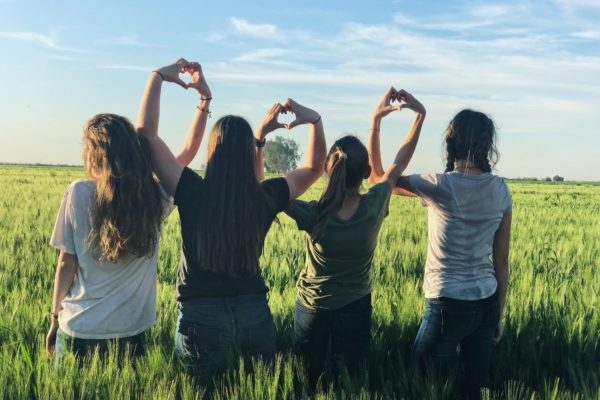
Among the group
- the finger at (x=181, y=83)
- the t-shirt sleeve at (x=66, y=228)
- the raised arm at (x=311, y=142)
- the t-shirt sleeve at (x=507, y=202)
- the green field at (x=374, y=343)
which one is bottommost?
the green field at (x=374, y=343)

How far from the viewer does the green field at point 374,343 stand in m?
2.24

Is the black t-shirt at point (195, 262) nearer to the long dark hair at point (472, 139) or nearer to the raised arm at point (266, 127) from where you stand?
the raised arm at point (266, 127)

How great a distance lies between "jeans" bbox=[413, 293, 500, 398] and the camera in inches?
103

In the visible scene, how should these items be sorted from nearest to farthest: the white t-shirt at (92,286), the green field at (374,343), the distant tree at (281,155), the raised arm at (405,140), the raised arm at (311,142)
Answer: the green field at (374,343), the white t-shirt at (92,286), the raised arm at (311,142), the raised arm at (405,140), the distant tree at (281,155)

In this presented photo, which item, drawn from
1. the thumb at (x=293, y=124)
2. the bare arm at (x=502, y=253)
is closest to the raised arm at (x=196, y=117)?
the thumb at (x=293, y=124)

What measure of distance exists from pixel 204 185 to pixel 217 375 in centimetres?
86

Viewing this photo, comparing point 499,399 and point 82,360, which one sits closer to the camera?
point 82,360

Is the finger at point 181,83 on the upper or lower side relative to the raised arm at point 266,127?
upper

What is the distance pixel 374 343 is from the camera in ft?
11.0

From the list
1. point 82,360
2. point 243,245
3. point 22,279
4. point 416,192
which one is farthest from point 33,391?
point 22,279

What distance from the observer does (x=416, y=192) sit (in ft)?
9.25

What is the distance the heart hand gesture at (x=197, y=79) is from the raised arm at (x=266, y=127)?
39cm

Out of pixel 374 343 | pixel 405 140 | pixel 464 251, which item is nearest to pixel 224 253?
pixel 464 251

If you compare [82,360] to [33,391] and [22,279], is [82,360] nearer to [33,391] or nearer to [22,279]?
[33,391]
